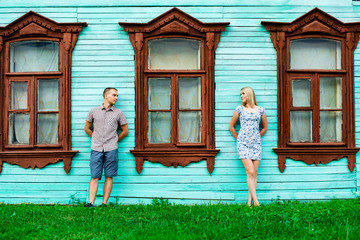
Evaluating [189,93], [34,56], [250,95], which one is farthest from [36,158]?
[250,95]

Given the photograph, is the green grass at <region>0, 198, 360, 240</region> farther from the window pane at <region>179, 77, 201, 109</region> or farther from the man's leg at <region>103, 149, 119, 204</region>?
Result: the window pane at <region>179, 77, 201, 109</region>

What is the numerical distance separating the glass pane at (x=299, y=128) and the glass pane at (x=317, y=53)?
94 centimetres

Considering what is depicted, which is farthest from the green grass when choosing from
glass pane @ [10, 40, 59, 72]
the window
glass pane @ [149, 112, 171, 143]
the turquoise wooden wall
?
glass pane @ [10, 40, 59, 72]

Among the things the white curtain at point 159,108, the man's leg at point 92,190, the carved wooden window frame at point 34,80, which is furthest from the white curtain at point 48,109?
the white curtain at point 159,108

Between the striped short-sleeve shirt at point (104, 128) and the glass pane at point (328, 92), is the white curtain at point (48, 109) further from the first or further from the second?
the glass pane at point (328, 92)

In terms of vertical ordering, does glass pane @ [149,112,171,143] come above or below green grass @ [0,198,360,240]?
above

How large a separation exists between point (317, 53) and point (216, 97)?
217 centimetres

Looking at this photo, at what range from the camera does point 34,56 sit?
6.68 metres

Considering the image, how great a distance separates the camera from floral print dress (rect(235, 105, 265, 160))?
5.95 m

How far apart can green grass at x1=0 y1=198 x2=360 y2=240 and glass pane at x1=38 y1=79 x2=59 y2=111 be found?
1844 millimetres

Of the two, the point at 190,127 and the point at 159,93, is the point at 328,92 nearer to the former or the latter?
the point at 190,127

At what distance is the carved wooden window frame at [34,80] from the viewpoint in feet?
21.0

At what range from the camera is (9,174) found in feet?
21.2

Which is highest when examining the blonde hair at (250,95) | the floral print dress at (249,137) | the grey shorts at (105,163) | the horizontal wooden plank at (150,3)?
the horizontal wooden plank at (150,3)
